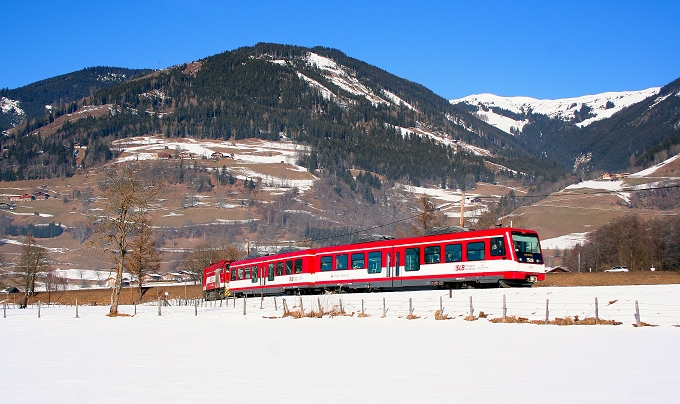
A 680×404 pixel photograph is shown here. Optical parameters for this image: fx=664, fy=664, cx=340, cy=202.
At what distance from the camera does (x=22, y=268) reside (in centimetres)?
8725

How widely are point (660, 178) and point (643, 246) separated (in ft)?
390

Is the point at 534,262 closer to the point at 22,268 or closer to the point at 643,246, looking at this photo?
the point at 643,246

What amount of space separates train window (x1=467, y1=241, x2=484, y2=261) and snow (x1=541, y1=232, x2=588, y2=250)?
377ft

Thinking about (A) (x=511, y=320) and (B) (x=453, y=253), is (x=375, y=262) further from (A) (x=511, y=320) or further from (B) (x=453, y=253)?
(A) (x=511, y=320)

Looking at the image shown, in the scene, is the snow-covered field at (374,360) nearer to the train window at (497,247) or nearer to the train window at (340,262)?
the train window at (497,247)

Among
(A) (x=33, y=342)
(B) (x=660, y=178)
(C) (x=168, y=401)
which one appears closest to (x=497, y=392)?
(C) (x=168, y=401)

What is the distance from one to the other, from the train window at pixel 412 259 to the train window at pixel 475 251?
4.23 metres

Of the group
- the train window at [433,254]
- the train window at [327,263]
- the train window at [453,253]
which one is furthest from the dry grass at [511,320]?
→ the train window at [327,263]

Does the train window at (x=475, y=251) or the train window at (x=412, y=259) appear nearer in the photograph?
the train window at (x=475, y=251)

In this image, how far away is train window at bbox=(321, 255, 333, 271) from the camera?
48.2 meters

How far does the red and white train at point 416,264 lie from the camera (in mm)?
35344

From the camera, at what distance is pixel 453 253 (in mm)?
37594

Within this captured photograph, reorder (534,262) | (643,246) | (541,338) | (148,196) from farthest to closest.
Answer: (643,246)
(148,196)
(534,262)
(541,338)

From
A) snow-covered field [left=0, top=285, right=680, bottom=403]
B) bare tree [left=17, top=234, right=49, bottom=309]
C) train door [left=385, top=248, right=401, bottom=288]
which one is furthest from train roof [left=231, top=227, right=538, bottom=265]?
bare tree [left=17, top=234, right=49, bottom=309]
